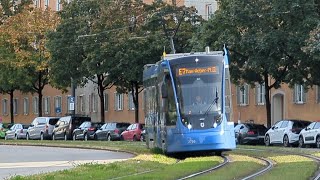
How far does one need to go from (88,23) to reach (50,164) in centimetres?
3204

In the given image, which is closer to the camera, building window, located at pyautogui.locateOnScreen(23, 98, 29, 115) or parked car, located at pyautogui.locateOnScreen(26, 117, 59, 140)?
parked car, located at pyautogui.locateOnScreen(26, 117, 59, 140)

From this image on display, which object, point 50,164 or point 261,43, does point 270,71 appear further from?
point 50,164

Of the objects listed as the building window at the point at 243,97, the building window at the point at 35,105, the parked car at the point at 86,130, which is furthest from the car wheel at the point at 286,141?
the building window at the point at 35,105

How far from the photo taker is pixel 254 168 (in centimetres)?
2298

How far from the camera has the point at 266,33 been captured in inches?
1674

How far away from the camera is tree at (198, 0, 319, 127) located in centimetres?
4091

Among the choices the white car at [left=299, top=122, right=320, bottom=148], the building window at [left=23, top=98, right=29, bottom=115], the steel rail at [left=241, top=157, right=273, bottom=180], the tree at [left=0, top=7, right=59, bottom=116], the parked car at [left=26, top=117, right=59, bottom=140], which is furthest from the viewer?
the building window at [left=23, top=98, right=29, bottom=115]

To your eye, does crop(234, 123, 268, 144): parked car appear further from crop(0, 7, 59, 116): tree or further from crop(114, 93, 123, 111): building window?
crop(114, 93, 123, 111): building window

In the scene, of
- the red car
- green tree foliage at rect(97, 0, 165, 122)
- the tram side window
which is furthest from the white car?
green tree foliage at rect(97, 0, 165, 122)

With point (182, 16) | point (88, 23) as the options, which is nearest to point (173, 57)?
point (182, 16)

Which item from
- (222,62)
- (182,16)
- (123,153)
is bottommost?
(123,153)

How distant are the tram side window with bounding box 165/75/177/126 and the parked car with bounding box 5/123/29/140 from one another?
40221 millimetres

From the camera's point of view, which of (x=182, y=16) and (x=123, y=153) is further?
(x=182, y=16)

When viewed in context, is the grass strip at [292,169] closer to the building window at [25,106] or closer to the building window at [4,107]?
the building window at [25,106]
